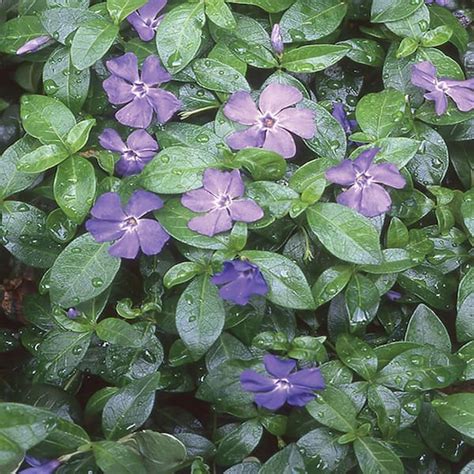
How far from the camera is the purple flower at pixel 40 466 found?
1.27 meters

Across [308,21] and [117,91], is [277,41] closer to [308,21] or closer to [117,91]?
[308,21]

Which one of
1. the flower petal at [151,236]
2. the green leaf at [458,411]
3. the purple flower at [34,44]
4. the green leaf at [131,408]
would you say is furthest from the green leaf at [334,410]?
the purple flower at [34,44]

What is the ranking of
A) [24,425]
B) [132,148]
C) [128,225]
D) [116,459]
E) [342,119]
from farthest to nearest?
1. [342,119]
2. [132,148]
3. [128,225]
4. [116,459]
5. [24,425]

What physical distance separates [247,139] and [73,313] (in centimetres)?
43

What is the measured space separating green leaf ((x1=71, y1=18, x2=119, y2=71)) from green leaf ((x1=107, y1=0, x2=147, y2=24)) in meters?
0.03

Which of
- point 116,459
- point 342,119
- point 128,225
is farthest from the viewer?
point 342,119

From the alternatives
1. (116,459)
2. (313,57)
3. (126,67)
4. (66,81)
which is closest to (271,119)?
(313,57)

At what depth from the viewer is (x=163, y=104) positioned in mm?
1498

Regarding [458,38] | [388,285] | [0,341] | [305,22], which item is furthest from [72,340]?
[458,38]

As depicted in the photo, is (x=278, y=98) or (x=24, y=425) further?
(x=278, y=98)

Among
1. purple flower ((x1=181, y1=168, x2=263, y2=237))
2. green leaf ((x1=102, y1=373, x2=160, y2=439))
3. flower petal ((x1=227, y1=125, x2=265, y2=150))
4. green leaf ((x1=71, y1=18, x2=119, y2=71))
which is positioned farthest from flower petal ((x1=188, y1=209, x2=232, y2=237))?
green leaf ((x1=71, y1=18, x2=119, y2=71))

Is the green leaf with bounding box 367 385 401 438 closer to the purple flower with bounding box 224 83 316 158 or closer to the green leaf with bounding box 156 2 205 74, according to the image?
the purple flower with bounding box 224 83 316 158

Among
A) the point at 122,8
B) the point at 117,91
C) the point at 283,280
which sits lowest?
the point at 283,280

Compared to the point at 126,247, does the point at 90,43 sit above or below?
above
